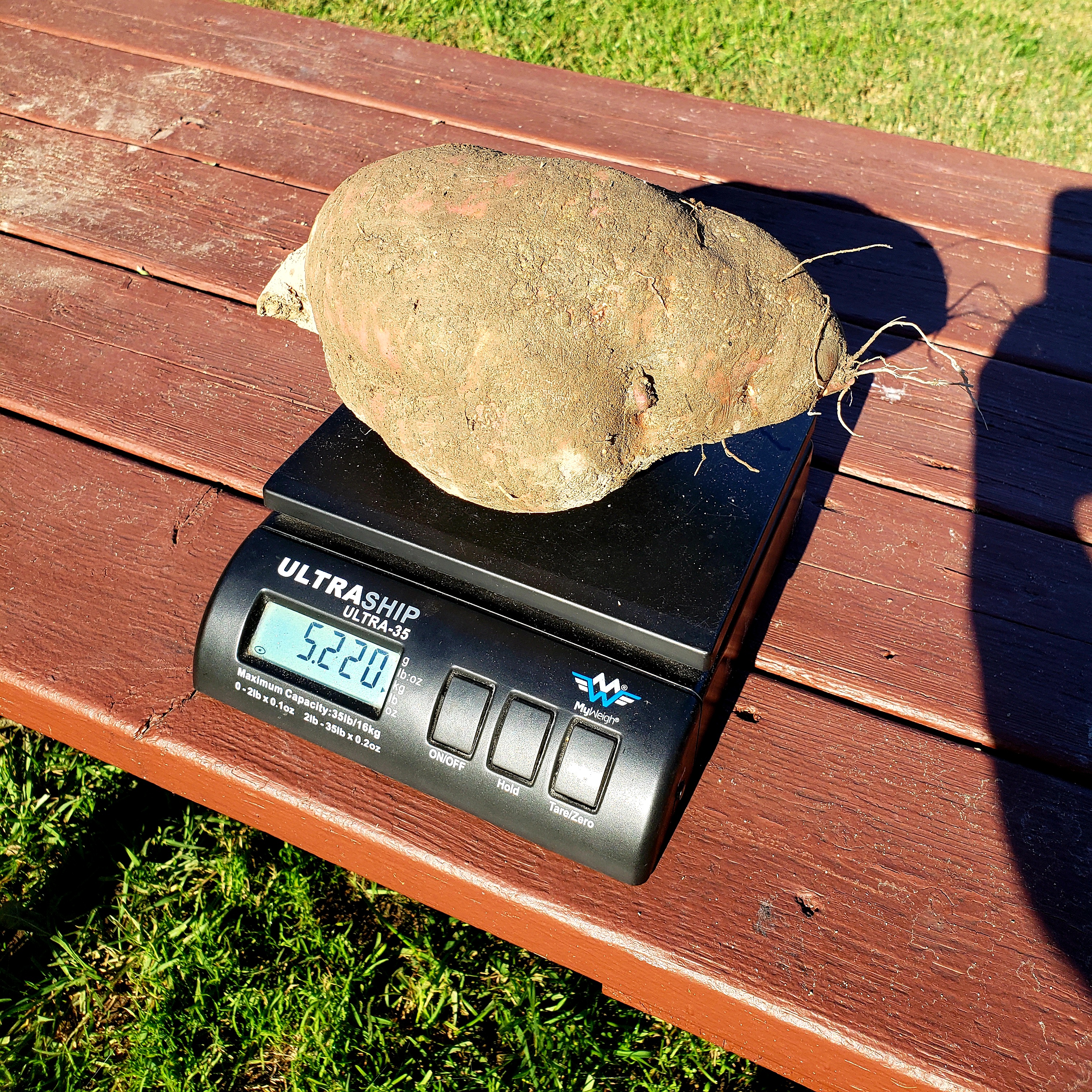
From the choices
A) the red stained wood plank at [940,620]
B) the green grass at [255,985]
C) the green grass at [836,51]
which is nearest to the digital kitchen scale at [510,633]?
the red stained wood plank at [940,620]

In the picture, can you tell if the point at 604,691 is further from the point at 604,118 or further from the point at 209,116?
the point at 209,116

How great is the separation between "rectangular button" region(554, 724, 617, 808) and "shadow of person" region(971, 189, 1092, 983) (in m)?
0.43

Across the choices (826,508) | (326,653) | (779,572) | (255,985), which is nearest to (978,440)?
(826,508)

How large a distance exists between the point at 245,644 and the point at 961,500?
0.94 m

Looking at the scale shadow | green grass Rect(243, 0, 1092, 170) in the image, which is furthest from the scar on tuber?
green grass Rect(243, 0, 1092, 170)

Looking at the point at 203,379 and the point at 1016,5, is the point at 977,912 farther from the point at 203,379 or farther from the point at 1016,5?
the point at 1016,5

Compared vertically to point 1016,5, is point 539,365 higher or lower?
lower

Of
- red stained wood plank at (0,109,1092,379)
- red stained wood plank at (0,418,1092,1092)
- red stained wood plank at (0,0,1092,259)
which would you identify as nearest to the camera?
red stained wood plank at (0,418,1092,1092)

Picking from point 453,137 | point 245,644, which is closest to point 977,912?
point 245,644

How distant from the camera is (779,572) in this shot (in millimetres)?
1135

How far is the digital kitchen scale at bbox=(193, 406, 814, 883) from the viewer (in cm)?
83

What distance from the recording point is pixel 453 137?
5.82 feet

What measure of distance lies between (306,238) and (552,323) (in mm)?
875

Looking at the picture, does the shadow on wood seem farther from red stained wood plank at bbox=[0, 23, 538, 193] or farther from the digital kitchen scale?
red stained wood plank at bbox=[0, 23, 538, 193]
